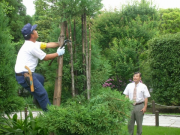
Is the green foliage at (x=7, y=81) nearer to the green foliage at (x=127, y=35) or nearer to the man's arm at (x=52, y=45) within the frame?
the man's arm at (x=52, y=45)

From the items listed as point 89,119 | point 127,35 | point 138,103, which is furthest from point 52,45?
point 127,35

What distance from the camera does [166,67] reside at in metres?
11.9

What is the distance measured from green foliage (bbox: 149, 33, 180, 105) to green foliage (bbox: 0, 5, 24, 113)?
8944mm

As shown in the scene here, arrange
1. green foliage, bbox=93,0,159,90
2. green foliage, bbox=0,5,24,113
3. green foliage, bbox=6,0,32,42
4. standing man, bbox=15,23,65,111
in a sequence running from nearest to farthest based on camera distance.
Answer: standing man, bbox=15,23,65,111
green foliage, bbox=0,5,24,113
green foliage, bbox=93,0,159,90
green foliage, bbox=6,0,32,42

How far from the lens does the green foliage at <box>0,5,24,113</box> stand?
167 inches

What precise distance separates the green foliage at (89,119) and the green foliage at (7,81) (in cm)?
122

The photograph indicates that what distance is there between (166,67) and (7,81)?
365 inches

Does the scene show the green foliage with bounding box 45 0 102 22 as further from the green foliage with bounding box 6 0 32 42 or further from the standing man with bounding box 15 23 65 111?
the green foliage with bounding box 6 0 32 42

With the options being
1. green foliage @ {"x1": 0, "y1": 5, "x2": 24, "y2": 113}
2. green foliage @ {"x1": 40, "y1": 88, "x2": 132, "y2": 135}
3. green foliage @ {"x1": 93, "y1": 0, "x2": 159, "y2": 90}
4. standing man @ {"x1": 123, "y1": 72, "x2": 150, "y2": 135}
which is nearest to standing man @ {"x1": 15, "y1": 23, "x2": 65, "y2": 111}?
green foliage @ {"x1": 40, "y1": 88, "x2": 132, "y2": 135}

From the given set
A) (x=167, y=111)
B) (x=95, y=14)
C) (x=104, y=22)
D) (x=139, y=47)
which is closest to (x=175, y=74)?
(x=167, y=111)

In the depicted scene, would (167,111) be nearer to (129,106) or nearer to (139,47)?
(139,47)

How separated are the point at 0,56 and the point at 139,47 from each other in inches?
488

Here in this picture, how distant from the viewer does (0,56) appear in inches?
169

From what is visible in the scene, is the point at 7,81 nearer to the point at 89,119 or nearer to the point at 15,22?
the point at 89,119
